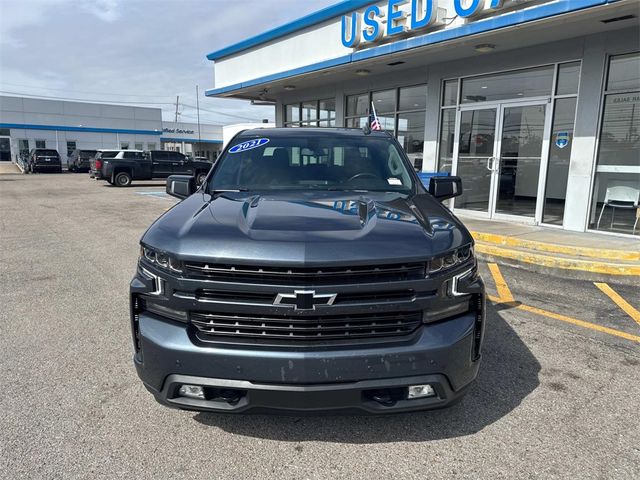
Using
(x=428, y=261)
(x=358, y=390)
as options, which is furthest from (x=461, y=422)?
(x=428, y=261)

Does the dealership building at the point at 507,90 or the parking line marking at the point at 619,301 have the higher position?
the dealership building at the point at 507,90

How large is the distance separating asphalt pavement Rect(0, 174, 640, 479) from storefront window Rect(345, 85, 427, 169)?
26.5 feet

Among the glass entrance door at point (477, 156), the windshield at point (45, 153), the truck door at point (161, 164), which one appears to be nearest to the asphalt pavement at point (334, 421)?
the glass entrance door at point (477, 156)

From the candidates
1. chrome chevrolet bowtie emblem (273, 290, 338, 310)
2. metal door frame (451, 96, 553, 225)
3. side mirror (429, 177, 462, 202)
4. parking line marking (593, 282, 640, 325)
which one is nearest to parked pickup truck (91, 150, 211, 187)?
metal door frame (451, 96, 553, 225)

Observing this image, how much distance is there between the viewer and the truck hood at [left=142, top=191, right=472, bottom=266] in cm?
224

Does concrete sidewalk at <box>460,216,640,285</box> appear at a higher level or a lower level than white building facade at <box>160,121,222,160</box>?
lower

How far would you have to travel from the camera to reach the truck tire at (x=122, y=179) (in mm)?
23141

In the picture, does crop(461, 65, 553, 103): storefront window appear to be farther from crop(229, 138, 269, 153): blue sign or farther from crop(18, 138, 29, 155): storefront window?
crop(18, 138, 29, 155): storefront window

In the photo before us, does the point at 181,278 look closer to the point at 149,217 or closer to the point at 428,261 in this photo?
the point at 428,261

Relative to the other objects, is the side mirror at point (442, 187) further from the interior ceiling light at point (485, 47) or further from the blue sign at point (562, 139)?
the interior ceiling light at point (485, 47)

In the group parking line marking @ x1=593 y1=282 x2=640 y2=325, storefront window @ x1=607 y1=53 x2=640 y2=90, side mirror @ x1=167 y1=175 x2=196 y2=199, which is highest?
storefront window @ x1=607 y1=53 x2=640 y2=90

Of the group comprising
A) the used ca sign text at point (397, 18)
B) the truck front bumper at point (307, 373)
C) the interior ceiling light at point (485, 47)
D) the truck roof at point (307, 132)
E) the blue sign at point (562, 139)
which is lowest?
the truck front bumper at point (307, 373)

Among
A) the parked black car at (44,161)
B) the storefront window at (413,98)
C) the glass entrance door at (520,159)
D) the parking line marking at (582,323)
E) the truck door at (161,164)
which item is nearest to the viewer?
the parking line marking at (582,323)

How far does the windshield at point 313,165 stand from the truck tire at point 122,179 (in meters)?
21.4
